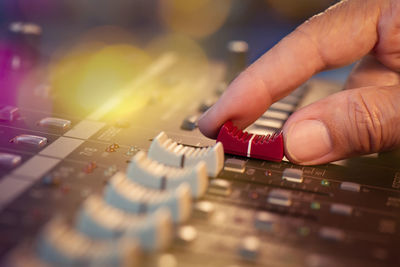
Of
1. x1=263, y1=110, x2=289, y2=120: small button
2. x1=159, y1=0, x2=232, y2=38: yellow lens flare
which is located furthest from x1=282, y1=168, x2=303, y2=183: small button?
x1=159, y1=0, x2=232, y2=38: yellow lens flare

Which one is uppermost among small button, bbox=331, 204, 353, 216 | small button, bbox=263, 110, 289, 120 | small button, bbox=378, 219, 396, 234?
small button, bbox=263, 110, 289, 120

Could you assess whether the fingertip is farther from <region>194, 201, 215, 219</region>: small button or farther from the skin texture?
<region>194, 201, 215, 219</region>: small button

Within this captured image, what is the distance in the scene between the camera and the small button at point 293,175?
891mm

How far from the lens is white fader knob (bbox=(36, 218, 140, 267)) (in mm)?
601

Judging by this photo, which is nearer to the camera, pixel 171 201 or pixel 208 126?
pixel 171 201

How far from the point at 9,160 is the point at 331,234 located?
505 millimetres

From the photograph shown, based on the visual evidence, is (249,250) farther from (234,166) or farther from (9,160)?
(9,160)

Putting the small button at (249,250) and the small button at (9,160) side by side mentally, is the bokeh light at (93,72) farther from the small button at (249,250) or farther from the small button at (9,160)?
the small button at (249,250)

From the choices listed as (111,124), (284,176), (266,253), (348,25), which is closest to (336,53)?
(348,25)

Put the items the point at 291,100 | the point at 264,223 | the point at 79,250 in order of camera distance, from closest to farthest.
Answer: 1. the point at 79,250
2. the point at 264,223
3. the point at 291,100

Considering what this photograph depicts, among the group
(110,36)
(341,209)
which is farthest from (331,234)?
(110,36)

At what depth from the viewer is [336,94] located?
1017 mm

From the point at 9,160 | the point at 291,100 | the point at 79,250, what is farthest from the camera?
the point at 291,100

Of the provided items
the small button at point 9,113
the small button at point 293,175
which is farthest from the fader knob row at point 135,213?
the small button at point 9,113
